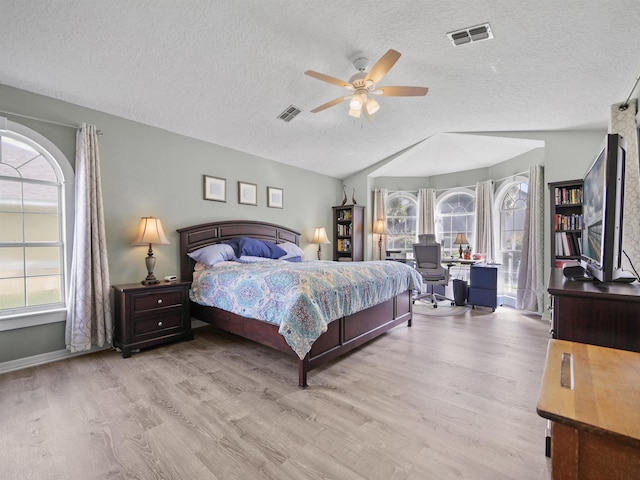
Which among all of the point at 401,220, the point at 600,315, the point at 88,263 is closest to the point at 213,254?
the point at 88,263

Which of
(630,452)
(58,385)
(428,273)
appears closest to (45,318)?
(58,385)

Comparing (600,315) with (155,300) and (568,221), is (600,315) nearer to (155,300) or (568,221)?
(568,221)

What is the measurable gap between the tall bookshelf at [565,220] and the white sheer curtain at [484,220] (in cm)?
151

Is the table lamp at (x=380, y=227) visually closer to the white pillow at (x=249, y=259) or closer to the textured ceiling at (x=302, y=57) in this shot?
the textured ceiling at (x=302, y=57)

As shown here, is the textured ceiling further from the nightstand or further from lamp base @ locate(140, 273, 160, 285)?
the nightstand

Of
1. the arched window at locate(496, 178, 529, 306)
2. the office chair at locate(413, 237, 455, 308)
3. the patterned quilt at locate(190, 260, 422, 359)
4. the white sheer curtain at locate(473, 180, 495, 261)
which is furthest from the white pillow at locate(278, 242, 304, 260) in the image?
the arched window at locate(496, 178, 529, 306)

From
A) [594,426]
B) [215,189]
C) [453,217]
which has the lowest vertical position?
[594,426]

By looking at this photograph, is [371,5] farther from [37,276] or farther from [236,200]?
[37,276]

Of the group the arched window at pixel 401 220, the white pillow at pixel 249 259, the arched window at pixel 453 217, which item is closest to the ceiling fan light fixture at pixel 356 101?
the white pillow at pixel 249 259

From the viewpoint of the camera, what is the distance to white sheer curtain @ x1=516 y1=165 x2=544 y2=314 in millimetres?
4457

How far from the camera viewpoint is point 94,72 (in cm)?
271

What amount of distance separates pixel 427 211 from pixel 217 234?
4432 millimetres

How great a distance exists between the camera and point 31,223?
9.73ft

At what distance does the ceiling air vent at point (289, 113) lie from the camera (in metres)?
3.73
